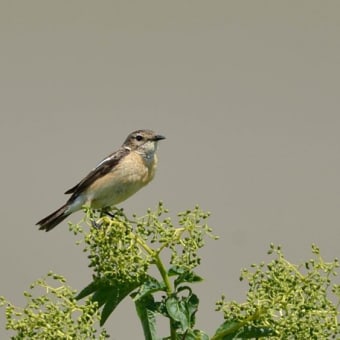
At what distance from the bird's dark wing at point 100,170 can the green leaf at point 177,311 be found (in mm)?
3033

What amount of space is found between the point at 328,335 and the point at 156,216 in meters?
0.70

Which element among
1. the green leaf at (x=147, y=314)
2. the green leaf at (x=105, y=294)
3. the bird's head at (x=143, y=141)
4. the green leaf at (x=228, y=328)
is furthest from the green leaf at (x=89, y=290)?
the bird's head at (x=143, y=141)

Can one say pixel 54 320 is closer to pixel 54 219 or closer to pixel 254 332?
pixel 254 332

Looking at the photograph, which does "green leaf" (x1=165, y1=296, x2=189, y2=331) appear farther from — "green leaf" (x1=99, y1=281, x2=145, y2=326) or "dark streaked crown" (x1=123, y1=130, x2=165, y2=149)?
"dark streaked crown" (x1=123, y1=130, x2=165, y2=149)

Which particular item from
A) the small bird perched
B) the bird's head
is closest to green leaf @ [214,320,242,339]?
the small bird perched

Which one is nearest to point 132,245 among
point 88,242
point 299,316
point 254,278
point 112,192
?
point 88,242

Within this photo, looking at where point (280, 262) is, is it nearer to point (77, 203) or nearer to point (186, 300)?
point (186, 300)

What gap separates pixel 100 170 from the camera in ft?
19.2

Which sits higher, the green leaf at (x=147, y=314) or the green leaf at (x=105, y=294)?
the green leaf at (x=105, y=294)

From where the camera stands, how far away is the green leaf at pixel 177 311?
265 centimetres

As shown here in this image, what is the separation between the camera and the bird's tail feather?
5637 mm

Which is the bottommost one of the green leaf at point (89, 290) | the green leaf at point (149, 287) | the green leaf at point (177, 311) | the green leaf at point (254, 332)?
the green leaf at point (254, 332)

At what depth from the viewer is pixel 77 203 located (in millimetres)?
5695

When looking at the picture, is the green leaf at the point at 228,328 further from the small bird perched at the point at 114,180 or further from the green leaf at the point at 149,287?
the small bird perched at the point at 114,180
